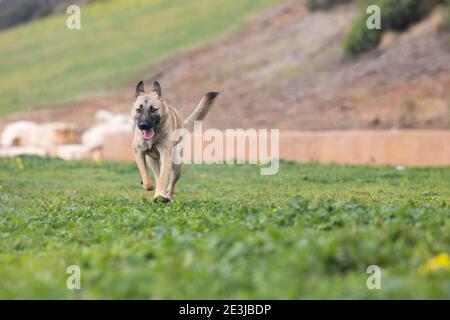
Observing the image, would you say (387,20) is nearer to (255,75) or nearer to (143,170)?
(255,75)

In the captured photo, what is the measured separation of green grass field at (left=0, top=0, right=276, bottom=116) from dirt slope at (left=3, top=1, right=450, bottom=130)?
10.6 ft

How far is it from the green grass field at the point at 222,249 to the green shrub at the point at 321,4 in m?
34.8

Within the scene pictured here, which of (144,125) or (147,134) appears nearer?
(144,125)

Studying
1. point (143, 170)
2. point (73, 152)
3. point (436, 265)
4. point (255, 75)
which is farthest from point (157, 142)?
point (255, 75)

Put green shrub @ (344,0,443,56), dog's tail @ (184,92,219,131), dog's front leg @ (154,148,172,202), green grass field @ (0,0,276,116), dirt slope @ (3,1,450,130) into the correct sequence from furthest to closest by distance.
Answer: green grass field @ (0,0,276,116) < green shrub @ (344,0,443,56) < dirt slope @ (3,1,450,130) < dog's tail @ (184,92,219,131) < dog's front leg @ (154,148,172,202)

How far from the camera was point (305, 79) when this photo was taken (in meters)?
39.5

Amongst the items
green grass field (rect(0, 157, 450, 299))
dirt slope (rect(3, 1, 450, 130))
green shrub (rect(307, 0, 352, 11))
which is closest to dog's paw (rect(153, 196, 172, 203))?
green grass field (rect(0, 157, 450, 299))

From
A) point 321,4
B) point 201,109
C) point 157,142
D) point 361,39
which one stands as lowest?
point 157,142

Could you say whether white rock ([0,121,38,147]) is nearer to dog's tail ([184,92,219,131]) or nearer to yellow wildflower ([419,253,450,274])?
dog's tail ([184,92,219,131])

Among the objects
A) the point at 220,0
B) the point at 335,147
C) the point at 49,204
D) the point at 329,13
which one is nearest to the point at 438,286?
the point at 49,204

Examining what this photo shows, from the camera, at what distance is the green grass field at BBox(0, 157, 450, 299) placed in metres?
7.25

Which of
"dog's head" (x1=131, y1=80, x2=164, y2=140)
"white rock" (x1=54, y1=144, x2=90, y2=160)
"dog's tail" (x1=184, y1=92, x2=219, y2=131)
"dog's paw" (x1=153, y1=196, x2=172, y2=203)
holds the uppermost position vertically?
"white rock" (x1=54, y1=144, x2=90, y2=160)

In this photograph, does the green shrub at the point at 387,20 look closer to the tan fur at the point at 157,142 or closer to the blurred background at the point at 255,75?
the blurred background at the point at 255,75

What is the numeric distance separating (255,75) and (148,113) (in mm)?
29794
